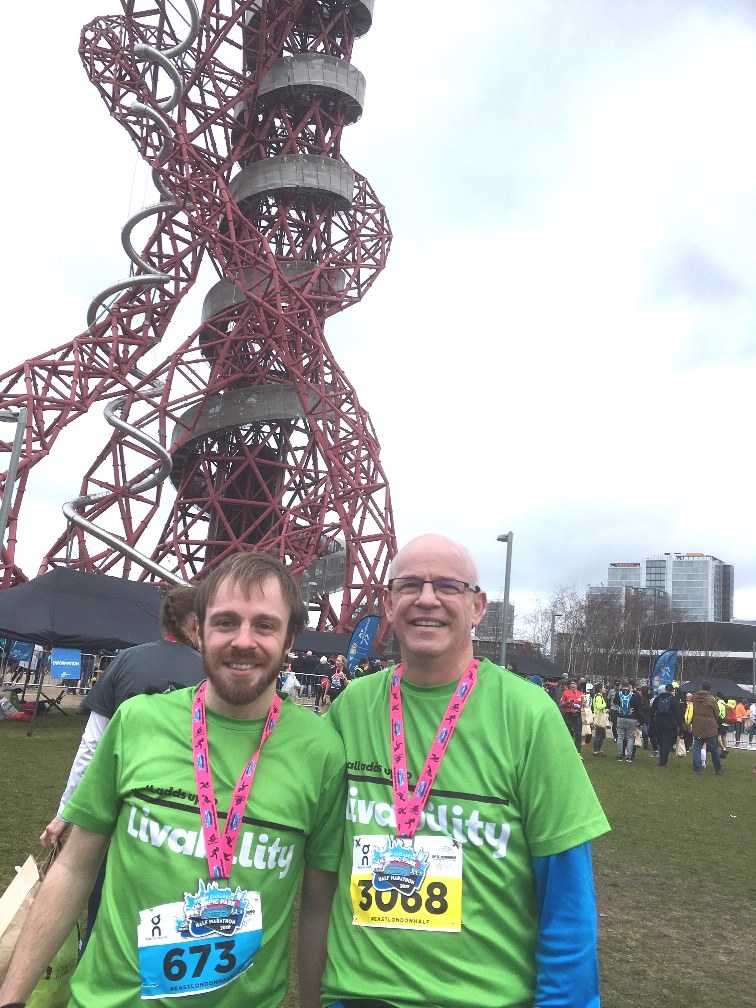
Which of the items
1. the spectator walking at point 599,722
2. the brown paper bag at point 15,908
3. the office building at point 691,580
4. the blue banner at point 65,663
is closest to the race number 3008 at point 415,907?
the brown paper bag at point 15,908

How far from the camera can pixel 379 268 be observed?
1156 inches

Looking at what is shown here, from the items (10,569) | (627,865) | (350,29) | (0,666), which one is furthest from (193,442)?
(627,865)

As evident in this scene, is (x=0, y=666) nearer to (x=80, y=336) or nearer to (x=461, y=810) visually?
(x=80, y=336)

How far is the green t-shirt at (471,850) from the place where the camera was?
1896 mm

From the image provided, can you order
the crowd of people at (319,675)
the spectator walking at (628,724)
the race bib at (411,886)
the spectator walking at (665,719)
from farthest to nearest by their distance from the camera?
1. the crowd of people at (319,675)
2. the spectator walking at (628,724)
3. the spectator walking at (665,719)
4. the race bib at (411,886)

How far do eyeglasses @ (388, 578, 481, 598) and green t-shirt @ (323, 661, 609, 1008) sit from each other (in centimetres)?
30

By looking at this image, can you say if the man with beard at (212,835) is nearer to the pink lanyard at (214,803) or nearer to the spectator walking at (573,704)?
the pink lanyard at (214,803)

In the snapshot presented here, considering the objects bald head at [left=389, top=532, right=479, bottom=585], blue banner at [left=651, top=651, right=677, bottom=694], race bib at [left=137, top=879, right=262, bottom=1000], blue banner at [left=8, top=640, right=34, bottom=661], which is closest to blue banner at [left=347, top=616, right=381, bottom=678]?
blue banner at [left=651, top=651, right=677, bottom=694]

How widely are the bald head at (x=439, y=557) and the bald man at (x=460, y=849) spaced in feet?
0.28

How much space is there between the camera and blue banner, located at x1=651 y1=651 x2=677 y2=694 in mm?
17312

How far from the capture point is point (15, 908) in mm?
2314

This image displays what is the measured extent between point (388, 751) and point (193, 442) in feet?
98.9


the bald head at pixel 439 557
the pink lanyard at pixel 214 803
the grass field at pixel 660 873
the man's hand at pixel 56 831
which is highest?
the bald head at pixel 439 557

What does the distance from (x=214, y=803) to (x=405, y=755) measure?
500mm
